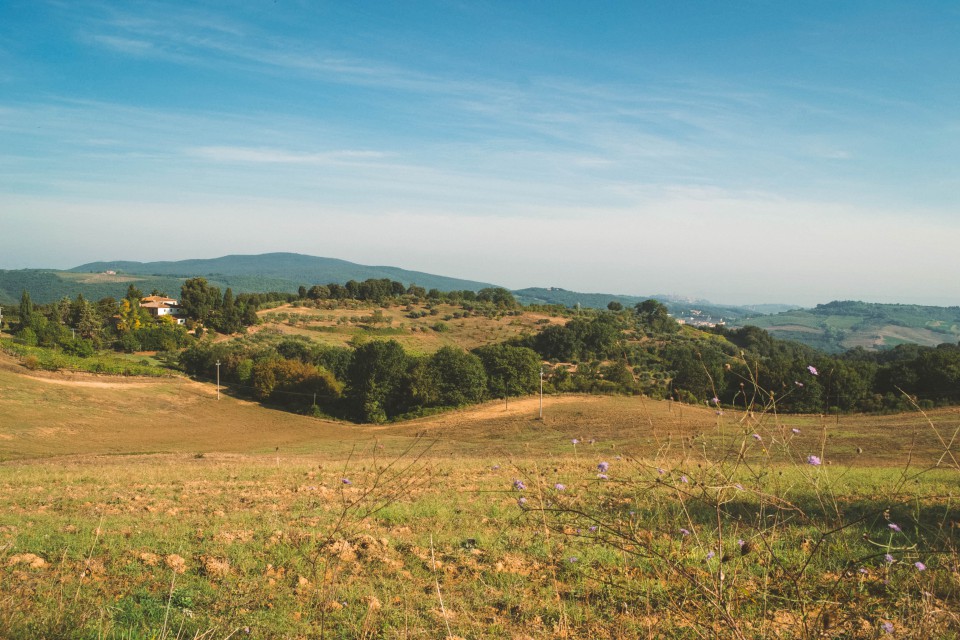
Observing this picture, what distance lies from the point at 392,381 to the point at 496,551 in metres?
46.7

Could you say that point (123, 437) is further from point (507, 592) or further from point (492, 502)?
point (507, 592)

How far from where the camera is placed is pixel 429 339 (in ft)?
297

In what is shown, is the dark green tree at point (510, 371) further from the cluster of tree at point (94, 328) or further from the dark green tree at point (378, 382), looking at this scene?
the cluster of tree at point (94, 328)

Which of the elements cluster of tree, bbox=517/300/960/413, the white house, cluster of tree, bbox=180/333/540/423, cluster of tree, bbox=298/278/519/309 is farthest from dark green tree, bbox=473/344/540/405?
cluster of tree, bbox=298/278/519/309

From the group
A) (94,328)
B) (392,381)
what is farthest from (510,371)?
(94,328)

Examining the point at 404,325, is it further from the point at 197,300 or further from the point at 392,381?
the point at 392,381

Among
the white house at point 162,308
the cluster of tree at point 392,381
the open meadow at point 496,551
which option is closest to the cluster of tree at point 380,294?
the white house at point 162,308

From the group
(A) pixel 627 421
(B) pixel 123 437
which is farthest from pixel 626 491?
(B) pixel 123 437

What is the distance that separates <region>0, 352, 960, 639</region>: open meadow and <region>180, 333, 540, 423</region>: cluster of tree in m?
35.7

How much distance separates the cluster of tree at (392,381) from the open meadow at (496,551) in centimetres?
3570

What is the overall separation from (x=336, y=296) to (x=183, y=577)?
4842 inches

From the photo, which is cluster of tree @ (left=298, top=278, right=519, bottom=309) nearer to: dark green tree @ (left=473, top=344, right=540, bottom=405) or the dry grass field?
the dry grass field

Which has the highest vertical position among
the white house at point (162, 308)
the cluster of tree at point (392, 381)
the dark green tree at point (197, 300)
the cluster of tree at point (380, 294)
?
the cluster of tree at point (380, 294)

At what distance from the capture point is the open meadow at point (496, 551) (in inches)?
138
